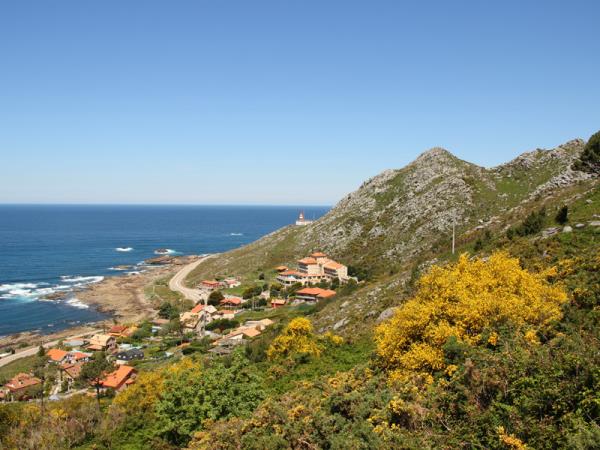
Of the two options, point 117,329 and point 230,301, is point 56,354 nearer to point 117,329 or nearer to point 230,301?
point 117,329

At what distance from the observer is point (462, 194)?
8356 centimetres

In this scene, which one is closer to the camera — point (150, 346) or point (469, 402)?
point (469, 402)

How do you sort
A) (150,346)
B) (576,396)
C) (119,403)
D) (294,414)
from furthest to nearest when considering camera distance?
1. (150,346)
2. (119,403)
3. (294,414)
4. (576,396)

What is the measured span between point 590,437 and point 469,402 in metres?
3.37

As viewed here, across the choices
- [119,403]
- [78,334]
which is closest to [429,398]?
[119,403]

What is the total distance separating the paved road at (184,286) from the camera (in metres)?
88.5

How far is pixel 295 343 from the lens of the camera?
94.8ft

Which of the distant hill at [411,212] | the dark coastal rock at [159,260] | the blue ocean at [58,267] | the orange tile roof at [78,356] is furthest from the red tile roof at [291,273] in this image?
the dark coastal rock at [159,260]

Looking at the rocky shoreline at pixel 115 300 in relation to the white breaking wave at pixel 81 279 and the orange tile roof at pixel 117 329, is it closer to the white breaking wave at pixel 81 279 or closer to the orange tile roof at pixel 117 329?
the white breaking wave at pixel 81 279

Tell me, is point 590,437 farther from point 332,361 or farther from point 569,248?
point 569,248

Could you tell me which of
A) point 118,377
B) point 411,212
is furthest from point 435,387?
point 411,212

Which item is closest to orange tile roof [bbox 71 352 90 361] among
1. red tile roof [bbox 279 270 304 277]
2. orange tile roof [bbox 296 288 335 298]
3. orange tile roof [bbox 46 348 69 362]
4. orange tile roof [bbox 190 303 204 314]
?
orange tile roof [bbox 46 348 69 362]

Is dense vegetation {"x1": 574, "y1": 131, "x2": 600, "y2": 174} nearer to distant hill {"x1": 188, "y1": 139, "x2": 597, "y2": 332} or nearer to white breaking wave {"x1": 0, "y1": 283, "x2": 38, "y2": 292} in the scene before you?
distant hill {"x1": 188, "y1": 139, "x2": 597, "y2": 332}

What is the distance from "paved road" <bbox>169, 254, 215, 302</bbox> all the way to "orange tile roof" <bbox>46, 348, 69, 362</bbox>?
1205 inches
